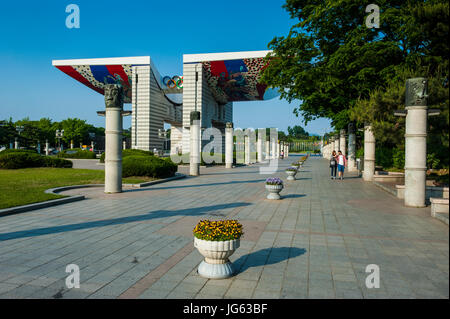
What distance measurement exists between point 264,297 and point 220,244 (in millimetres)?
998

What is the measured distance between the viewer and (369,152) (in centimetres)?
1927

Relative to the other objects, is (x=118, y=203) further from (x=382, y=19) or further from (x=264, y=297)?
(x=382, y=19)

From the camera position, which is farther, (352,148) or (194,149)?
(352,148)

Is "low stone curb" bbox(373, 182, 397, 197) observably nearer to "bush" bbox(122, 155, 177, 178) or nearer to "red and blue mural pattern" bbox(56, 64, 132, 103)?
"bush" bbox(122, 155, 177, 178)

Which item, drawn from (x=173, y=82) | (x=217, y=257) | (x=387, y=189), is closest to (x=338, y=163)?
(x=387, y=189)

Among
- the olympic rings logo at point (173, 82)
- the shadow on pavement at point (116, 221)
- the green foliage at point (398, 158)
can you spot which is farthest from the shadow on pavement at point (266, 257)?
the olympic rings logo at point (173, 82)

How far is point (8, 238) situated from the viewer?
703 cm

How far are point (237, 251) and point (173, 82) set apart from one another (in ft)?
192

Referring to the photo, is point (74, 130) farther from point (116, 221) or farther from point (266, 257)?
point (266, 257)

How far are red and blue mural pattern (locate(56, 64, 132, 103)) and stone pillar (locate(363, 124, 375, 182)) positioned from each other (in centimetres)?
4700

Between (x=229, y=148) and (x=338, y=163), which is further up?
(x=229, y=148)

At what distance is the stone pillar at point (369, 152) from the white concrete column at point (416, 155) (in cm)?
840

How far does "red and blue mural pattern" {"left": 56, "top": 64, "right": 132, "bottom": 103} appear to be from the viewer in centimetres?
5691

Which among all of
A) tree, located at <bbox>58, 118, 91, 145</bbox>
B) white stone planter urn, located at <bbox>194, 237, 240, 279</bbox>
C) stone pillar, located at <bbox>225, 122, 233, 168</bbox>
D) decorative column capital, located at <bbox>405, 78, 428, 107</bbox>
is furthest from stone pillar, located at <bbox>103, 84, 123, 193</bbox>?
tree, located at <bbox>58, 118, 91, 145</bbox>
